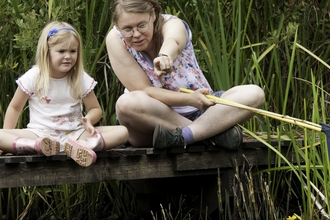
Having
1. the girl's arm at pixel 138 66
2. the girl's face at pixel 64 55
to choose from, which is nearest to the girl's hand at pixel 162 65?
the girl's arm at pixel 138 66

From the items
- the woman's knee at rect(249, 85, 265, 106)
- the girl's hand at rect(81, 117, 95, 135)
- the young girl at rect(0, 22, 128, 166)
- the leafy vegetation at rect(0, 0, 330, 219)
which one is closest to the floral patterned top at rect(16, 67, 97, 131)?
the young girl at rect(0, 22, 128, 166)

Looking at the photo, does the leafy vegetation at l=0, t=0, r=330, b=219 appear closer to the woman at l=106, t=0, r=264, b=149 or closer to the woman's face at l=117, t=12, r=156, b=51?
the woman at l=106, t=0, r=264, b=149

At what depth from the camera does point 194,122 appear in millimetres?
3055

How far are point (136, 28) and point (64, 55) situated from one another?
0.36 metres

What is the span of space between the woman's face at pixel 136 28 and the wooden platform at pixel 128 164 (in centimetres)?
45

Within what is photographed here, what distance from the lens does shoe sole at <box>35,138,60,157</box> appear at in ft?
8.89

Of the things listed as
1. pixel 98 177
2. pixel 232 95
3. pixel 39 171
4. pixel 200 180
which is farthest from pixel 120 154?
pixel 200 180

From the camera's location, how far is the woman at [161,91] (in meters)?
2.97

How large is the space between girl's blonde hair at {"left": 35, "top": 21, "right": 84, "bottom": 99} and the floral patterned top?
1.0 inches

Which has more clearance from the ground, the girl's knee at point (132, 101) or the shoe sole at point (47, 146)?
the girl's knee at point (132, 101)

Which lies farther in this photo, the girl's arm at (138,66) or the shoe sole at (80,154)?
the girl's arm at (138,66)

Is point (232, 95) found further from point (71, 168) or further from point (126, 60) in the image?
point (71, 168)

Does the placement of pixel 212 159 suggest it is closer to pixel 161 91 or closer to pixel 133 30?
pixel 161 91

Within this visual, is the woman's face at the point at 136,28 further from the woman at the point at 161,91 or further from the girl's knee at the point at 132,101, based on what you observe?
the girl's knee at the point at 132,101
